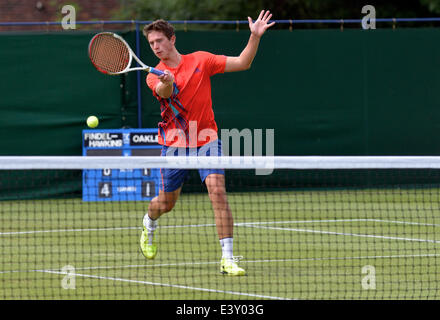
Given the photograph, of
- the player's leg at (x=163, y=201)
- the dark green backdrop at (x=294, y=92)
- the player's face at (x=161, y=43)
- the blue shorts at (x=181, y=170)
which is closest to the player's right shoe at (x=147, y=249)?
the player's leg at (x=163, y=201)

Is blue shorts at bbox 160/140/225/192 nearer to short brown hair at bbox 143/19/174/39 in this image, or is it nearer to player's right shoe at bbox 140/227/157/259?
player's right shoe at bbox 140/227/157/259

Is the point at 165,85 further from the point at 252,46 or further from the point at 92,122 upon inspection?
the point at 92,122

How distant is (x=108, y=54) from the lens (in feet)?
21.5

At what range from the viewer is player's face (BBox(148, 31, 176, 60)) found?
6.13 meters

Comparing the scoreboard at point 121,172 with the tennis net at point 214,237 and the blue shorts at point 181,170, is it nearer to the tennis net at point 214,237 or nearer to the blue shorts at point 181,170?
the tennis net at point 214,237

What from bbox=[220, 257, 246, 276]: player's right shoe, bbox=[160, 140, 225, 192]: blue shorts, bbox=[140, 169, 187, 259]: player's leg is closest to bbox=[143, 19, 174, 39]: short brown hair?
bbox=[160, 140, 225, 192]: blue shorts

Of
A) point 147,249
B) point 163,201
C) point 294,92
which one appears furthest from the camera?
point 294,92

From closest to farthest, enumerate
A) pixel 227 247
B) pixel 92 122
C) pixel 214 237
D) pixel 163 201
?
1. pixel 227 247
2. pixel 163 201
3. pixel 214 237
4. pixel 92 122

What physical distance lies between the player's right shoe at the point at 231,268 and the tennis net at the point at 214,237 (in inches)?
1.3

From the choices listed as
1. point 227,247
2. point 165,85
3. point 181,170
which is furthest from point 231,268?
point 165,85

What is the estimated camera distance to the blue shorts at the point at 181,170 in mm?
6181

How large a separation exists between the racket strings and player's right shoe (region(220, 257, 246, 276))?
1561 millimetres

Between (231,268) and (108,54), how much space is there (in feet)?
5.79
